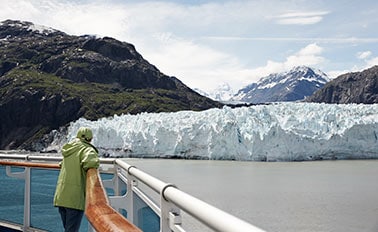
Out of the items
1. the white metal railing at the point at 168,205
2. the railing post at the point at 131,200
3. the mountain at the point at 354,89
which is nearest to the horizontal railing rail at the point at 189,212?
the white metal railing at the point at 168,205

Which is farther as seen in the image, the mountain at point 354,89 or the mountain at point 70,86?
the mountain at point 354,89

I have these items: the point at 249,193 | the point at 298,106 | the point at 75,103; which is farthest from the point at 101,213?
the point at 75,103

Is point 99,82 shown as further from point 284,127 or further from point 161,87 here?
point 284,127

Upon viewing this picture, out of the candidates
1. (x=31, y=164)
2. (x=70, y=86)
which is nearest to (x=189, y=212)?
(x=31, y=164)

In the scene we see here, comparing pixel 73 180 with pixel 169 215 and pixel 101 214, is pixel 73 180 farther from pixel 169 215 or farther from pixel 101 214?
pixel 101 214

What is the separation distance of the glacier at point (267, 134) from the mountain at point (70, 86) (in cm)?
2411

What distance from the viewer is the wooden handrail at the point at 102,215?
3.64ft

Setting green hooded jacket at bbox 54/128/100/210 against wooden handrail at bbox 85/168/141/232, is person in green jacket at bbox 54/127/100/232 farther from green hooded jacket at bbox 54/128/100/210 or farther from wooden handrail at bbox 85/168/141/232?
wooden handrail at bbox 85/168/141/232

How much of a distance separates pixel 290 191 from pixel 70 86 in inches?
2173

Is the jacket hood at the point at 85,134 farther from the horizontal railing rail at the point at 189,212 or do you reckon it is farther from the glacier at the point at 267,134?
the glacier at the point at 267,134

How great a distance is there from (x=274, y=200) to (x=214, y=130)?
1147 cm

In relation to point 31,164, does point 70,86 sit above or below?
above

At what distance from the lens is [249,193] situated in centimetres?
1491

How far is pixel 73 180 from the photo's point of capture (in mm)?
2590
